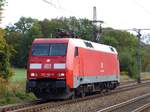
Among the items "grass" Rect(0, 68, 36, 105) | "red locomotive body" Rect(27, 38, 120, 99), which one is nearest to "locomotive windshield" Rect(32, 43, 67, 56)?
"red locomotive body" Rect(27, 38, 120, 99)

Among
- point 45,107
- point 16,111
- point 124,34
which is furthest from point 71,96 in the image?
point 124,34

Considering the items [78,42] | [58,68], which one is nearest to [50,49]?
[58,68]

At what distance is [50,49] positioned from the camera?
2550 cm

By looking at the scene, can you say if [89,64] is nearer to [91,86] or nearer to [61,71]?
[91,86]

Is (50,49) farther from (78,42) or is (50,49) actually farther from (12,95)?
(12,95)

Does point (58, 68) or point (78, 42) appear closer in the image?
point (58, 68)

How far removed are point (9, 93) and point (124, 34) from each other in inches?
3558

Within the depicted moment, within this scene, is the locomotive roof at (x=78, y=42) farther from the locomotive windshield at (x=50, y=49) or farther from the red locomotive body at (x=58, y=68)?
the locomotive windshield at (x=50, y=49)

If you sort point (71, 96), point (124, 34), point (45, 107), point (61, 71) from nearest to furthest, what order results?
point (45, 107) < point (61, 71) < point (71, 96) < point (124, 34)

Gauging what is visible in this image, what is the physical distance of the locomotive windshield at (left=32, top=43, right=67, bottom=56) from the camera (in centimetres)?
2509

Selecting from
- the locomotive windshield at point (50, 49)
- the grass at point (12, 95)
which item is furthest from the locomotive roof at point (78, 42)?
the grass at point (12, 95)

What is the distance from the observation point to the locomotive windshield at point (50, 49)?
82.3 feet

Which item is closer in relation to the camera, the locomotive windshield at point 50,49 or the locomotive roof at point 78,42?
the locomotive windshield at point 50,49

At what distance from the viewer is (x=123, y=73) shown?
70875mm
